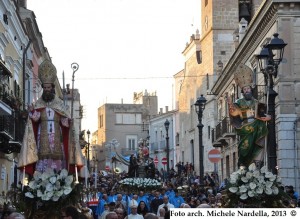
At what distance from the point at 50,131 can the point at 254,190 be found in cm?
351

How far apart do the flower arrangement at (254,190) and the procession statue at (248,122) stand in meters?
1.53

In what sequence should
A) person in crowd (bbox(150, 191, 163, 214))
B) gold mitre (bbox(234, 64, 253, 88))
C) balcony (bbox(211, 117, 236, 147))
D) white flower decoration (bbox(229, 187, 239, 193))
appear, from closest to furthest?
white flower decoration (bbox(229, 187, 239, 193)) → gold mitre (bbox(234, 64, 253, 88)) → person in crowd (bbox(150, 191, 163, 214)) → balcony (bbox(211, 117, 236, 147))

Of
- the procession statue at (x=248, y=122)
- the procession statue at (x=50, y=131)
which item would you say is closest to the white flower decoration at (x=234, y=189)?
the procession statue at (x=248, y=122)

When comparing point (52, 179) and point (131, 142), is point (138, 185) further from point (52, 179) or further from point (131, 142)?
point (131, 142)

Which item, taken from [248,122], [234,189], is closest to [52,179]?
[234,189]

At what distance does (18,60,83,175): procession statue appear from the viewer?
12680 mm

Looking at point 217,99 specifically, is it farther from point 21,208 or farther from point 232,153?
point 21,208

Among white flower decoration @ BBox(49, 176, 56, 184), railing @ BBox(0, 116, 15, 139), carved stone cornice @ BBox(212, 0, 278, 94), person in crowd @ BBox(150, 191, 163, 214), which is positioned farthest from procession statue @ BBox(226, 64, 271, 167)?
carved stone cornice @ BBox(212, 0, 278, 94)

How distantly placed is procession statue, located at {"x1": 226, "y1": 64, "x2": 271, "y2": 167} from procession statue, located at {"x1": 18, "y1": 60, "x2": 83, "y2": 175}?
2.59 metres

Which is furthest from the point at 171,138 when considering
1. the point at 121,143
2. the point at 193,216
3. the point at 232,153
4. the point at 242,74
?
the point at 193,216

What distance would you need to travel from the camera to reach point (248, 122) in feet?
43.1

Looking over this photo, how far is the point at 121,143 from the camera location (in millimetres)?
109000

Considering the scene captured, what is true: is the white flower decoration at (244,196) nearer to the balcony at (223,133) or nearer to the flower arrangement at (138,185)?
the flower arrangement at (138,185)

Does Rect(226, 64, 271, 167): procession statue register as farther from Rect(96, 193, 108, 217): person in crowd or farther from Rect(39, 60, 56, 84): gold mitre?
Rect(96, 193, 108, 217): person in crowd
